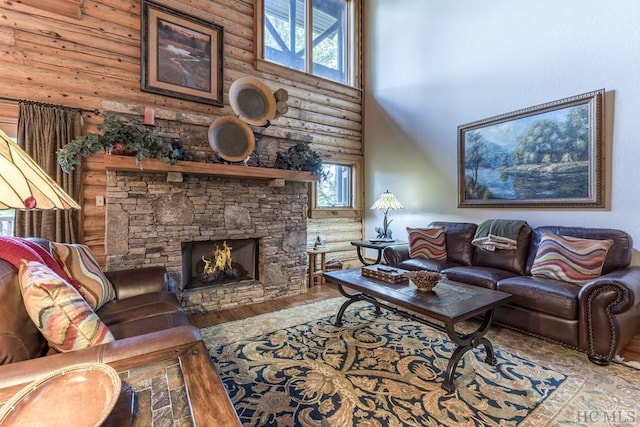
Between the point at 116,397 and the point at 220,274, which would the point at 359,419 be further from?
the point at 220,274

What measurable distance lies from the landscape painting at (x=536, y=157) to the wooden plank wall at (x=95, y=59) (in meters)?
2.32

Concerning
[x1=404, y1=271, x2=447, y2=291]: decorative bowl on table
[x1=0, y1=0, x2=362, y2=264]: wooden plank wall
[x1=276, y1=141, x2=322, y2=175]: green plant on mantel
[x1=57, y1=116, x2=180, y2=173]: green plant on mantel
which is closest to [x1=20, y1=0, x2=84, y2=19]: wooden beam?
[x1=0, y1=0, x2=362, y2=264]: wooden plank wall

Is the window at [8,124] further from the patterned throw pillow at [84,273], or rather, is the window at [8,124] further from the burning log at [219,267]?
the burning log at [219,267]

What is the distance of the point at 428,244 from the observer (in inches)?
145

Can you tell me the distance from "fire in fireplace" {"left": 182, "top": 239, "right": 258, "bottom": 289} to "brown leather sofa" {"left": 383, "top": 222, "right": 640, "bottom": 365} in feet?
6.83

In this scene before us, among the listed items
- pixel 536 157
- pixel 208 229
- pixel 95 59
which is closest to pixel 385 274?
pixel 208 229

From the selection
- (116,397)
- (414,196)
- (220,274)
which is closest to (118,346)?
(116,397)

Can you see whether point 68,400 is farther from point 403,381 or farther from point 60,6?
point 60,6

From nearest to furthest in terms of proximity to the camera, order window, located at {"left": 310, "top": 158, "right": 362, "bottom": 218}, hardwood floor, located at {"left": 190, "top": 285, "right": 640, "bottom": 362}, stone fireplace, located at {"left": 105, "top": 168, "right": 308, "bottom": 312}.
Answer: hardwood floor, located at {"left": 190, "top": 285, "right": 640, "bottom": 362}, stone fireplace, located at {"left": 105, "top": 168, "right": 308, "bottom": 312}, window, located at {"left": 310, "top": 158, "right": 362, "bottom": 218}

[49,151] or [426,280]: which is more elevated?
[49,151]

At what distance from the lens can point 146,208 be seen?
296 centimetres

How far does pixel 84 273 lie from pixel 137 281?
447 millimetres

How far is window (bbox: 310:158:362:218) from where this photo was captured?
4914 mm
